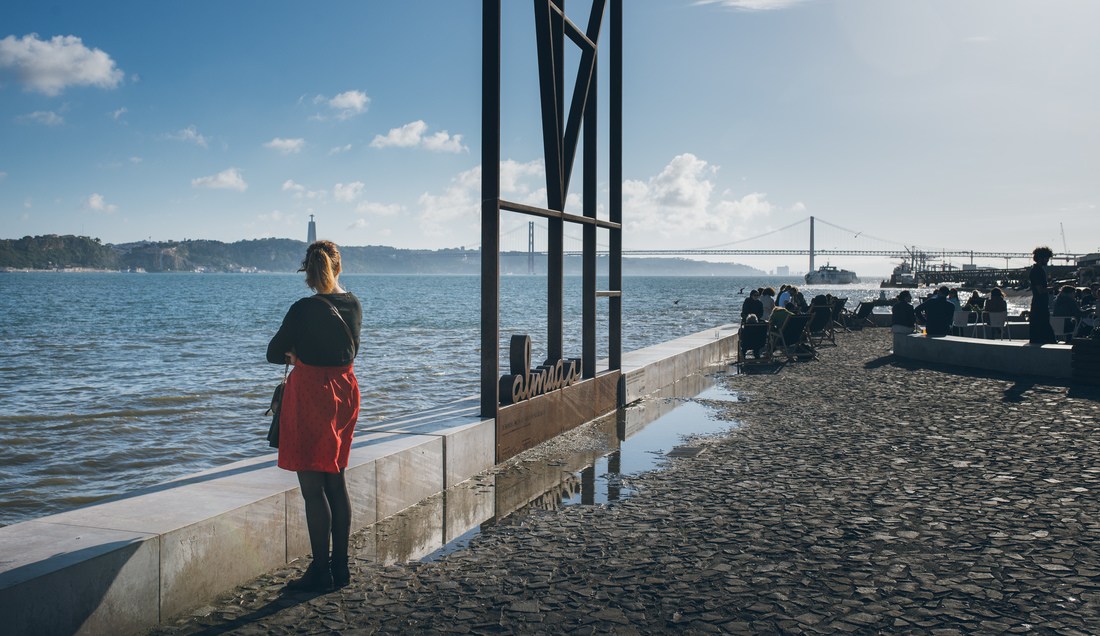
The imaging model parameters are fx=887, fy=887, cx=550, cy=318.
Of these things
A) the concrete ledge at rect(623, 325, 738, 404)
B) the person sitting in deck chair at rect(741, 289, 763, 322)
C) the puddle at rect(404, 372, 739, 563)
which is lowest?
the puddle at rect(404, 372, 739, 563)

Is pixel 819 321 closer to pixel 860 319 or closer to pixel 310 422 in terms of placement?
pixel 860 319

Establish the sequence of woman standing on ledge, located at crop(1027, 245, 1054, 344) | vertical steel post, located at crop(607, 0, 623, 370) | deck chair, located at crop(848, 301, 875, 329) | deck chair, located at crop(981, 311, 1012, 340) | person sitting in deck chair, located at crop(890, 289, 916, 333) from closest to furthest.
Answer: vertical steel post, located at crop(607, 0, 623, 370) → woman standing on ledge, located at crop(1027, 245, 1054, 344) → deck chair, located at crop(981, 311, 1012, 340) → person sitting in deck chair, located at crop(890, 289, 916, 333) → deck chair, located at crop(848, 301, 875, 329)

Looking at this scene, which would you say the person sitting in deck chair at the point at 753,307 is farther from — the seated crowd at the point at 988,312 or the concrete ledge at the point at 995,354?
the concrete ledge at the point at 995,354

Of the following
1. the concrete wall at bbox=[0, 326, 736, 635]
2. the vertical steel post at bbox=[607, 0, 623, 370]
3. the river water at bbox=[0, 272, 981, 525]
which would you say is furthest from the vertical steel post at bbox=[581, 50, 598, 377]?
the river water at bbox=[0, 272, 981, 525]

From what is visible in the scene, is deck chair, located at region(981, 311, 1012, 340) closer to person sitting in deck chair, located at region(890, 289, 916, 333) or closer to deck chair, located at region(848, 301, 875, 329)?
person sitting in deck chair, located at region(890, 289, 916, 333)

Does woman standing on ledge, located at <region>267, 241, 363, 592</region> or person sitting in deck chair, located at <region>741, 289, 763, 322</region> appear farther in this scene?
person sitting in deck chair, located at <region>741, 289, 763, 322</region>

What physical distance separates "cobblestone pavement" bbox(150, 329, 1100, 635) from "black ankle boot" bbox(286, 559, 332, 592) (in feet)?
0.19

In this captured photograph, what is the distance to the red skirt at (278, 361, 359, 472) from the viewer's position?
376 centimetres

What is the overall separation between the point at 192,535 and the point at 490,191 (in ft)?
11.7

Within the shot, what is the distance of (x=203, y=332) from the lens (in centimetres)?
3766

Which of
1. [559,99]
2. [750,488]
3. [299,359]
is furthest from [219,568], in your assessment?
[559,99]

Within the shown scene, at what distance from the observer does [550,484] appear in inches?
236

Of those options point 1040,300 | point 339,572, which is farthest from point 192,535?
point 1040,300

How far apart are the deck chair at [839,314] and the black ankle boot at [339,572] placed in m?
19.3
